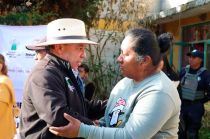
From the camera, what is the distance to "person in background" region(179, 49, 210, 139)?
7449 mm

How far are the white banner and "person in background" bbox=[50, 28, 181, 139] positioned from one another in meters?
3.28

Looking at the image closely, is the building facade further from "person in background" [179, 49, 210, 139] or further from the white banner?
the white banner

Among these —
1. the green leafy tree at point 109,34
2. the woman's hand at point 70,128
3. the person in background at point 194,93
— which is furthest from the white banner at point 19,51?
the green leafy tree at point 109,34

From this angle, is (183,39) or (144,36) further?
(183,39)

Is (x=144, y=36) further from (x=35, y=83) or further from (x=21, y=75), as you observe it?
(x=21, y=75)

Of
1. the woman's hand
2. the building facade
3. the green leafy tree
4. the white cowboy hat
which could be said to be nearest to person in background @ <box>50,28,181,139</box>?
the woman's hand

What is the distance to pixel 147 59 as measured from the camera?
261cm

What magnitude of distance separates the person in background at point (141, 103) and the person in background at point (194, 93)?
4.80 meters

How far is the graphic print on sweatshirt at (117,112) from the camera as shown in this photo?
271 cm

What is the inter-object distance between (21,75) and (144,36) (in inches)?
142

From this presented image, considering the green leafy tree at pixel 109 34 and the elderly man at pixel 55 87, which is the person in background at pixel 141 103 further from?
the green leafy tree at pixel 109 34

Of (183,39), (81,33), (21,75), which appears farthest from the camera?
(183,39)

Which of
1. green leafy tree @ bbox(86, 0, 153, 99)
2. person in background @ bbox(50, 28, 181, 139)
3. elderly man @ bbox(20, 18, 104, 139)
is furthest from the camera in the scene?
green leafy tree @ bbox(86, 0, 153, 99)

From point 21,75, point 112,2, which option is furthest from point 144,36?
point 112,2
